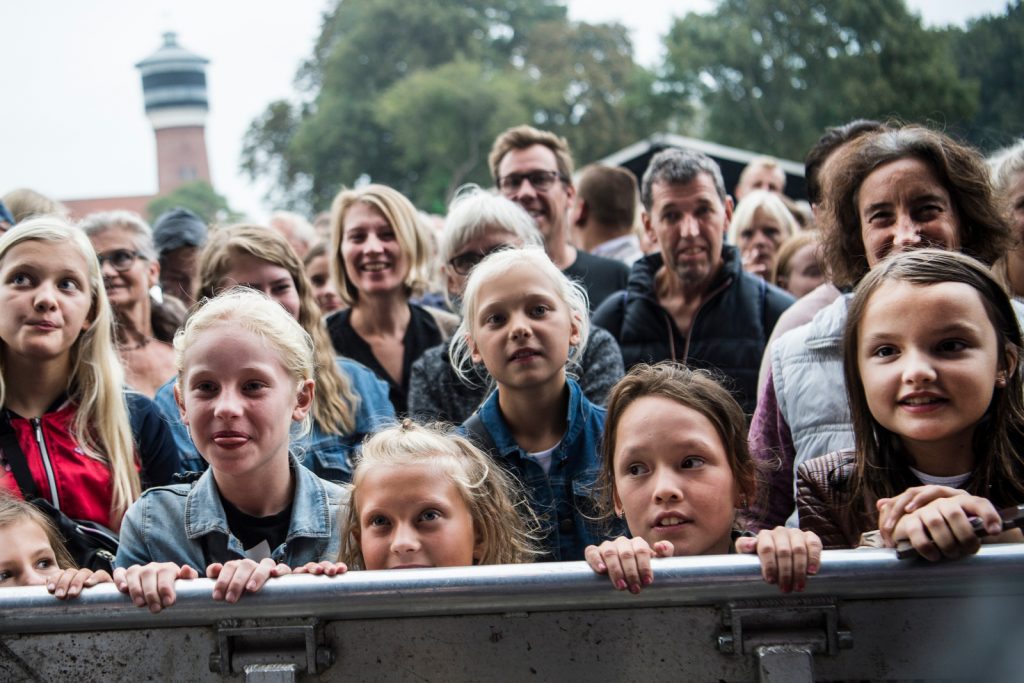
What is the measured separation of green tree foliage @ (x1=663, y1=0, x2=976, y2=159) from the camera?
32.4 meters

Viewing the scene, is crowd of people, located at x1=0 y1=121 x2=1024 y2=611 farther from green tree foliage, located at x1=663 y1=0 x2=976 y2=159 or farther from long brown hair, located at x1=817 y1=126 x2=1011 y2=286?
green tree foliage, located at x1=663 y1=0 x2=976 y2=159

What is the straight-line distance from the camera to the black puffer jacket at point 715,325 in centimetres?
397

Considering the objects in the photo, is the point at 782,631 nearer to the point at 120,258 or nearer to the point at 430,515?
the point at 430,515

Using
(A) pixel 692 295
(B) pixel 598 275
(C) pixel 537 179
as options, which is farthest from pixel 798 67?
(A) pixel 692 295

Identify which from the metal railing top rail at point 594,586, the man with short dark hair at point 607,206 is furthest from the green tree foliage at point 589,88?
the metal railing top rail at point 594,586

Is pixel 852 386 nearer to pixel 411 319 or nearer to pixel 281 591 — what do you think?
pixel 281 591

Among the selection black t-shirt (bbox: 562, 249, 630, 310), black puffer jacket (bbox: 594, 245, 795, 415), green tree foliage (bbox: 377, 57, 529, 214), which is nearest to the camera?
black puffer jacket (bbox: 594, 245, 795, 415)

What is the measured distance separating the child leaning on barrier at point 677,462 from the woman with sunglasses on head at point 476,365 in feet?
2.40

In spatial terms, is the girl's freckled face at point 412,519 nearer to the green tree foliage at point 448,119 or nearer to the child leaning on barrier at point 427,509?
the child leaning on barrier at point 427,509

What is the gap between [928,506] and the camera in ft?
5.97

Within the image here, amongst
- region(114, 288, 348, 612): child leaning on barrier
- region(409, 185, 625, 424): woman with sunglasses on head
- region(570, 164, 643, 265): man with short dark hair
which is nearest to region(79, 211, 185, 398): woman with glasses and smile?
region(409, 185, 625, 424): woman with sunglasses on head

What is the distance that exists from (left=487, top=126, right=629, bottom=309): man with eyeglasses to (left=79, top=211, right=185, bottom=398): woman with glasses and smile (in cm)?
162

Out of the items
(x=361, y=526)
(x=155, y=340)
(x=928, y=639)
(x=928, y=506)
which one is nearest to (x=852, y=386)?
(x=928, y=506)

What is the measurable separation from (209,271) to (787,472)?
2291mm
